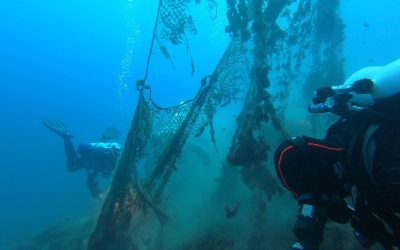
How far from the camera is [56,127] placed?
14766 mm

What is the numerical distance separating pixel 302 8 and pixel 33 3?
123 metres

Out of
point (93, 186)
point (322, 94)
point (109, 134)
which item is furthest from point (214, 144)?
point (109, 134)

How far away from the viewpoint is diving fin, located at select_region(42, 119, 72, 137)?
1456cm

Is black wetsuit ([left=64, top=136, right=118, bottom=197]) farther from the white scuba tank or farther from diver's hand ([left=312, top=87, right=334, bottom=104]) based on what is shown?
the white scuba tank

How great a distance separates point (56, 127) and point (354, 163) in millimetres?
14321

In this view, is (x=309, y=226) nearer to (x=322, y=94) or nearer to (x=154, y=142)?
(x=322, y=94)

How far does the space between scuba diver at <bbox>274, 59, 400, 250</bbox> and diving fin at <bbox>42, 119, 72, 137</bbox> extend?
531 inches

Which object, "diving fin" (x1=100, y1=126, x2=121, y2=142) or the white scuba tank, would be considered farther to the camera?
"diving fin" (x1=100, y1=126, x2=121, y2=142)

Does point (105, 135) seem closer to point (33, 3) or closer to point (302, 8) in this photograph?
point (302, 8)

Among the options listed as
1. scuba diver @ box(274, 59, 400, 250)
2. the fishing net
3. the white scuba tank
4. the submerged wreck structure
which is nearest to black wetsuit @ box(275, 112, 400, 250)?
scuba diver @ box(274, 59, 400, 250)

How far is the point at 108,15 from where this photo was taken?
131750mm

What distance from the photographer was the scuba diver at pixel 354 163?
6.14 ft

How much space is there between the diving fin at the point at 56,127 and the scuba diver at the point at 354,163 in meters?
13.5

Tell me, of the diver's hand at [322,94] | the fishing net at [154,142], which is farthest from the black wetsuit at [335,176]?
the fishing net at [154,142]
